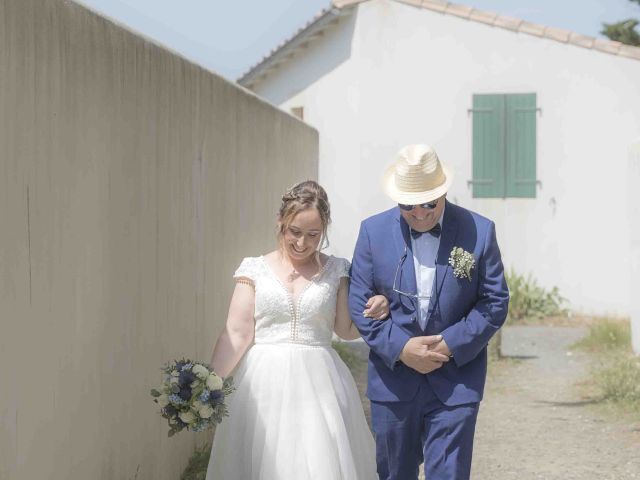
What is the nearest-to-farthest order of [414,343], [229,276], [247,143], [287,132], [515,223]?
1. [414,343]
2. [229,276]
3. [247,143]
4. [287,132]
5. [515,223]

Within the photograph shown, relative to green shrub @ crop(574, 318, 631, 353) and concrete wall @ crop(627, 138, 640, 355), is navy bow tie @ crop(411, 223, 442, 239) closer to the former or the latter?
concrete wall @ crop(627, 138, 640, 355)

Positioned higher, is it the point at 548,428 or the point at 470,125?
the point at 470,125

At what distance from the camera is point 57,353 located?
4.09 meters

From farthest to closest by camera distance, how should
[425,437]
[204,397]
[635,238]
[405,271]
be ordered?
1. [635,238]
2. [425,437]
3. [405,271]
4. [204,397]

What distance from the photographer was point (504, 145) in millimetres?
14906

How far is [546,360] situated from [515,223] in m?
3.99

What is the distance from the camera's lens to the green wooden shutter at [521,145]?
14836mm

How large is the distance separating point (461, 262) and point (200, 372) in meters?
1.10

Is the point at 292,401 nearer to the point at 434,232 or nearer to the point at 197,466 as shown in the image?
the point at 434,232

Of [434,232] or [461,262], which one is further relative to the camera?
[434,232]

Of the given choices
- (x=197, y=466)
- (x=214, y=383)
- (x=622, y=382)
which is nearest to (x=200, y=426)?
(x=214, y=383)

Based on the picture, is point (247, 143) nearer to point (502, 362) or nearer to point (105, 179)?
point (105, 179)

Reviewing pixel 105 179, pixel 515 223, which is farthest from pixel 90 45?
pixel 515 223

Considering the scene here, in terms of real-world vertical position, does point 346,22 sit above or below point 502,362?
above
